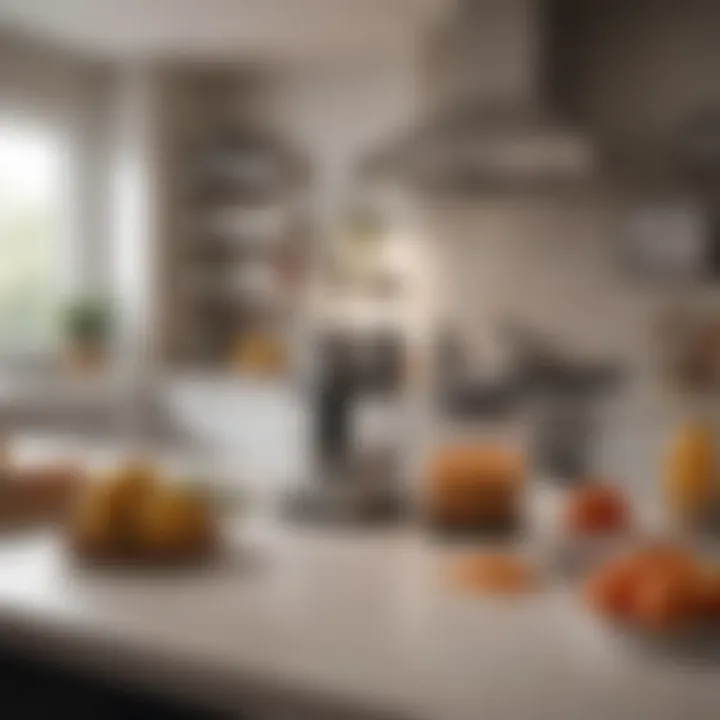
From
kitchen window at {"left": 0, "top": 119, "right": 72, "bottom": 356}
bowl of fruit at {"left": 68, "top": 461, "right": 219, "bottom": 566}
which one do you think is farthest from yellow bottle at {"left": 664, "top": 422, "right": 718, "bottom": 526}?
kitchen window at {"left": 0, "top": 119, "right": 72, "bottom": 356}

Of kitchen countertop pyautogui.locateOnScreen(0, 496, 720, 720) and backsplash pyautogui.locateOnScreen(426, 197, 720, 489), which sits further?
backsplash pyautogui.locateOnScreen(426, 197, 720, 489)

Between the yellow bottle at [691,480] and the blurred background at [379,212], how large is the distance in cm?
72

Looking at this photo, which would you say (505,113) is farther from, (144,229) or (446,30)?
(144,229)

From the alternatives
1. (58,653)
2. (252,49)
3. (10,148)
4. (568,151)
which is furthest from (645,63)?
(58,653)

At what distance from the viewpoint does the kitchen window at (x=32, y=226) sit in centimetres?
189

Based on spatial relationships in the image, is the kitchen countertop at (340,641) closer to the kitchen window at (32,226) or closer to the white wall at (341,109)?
the kitchen window at (32,226)

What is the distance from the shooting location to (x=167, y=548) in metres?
0.78

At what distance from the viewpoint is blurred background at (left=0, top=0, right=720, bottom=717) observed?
76.2 inches

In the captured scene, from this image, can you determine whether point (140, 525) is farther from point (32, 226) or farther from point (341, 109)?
point (341, 109)

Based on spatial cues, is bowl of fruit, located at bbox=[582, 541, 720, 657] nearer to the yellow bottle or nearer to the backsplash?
→ the yellow bottle

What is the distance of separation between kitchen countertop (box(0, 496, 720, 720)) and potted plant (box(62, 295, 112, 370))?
1.44 metres

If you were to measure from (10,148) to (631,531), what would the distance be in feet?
4.91

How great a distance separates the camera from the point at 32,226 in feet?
6.54

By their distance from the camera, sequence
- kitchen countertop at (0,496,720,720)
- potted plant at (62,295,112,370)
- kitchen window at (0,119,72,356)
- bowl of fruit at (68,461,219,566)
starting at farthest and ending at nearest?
potted plant at (62,295,112,370)
kitchen window at (0,119,72,356)
bowl of fruit at (68,461,219,566)
kitchen countertop at (0,496,720,720)
